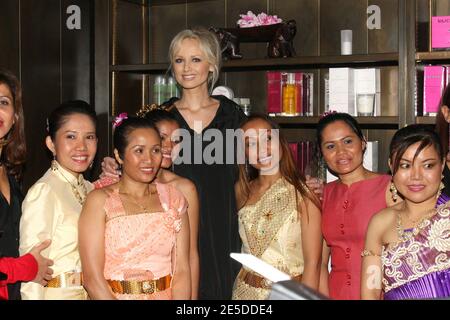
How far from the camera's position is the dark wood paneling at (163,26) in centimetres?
387

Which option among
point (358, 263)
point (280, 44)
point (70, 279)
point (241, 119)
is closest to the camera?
point (70, 279)

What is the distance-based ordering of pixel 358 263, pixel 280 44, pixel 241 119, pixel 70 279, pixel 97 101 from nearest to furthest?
pixel 70 279 < pixel 358 263 < pixel 241 119 < pixel 280 44 < pixel 97 101

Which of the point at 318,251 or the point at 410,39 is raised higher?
the point at 410,39

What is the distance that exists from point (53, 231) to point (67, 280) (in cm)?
17

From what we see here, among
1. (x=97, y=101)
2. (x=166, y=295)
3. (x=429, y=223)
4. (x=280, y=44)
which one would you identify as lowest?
(x=166, y=295)

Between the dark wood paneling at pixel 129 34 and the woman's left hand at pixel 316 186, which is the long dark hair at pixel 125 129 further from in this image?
the dark wood paneling at pixel 129 34

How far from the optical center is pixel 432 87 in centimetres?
296

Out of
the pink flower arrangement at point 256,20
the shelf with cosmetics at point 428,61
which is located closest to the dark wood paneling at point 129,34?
the pink flower arrangement at point 256,20

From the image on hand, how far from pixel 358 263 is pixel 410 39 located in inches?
40.0

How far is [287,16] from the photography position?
11.8 ft

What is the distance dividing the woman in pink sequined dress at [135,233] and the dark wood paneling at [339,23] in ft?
5.04

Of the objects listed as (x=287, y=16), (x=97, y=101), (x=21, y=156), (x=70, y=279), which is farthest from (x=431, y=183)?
(x=97, y=101)

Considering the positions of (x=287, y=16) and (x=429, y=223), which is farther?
(x=287, y=16)

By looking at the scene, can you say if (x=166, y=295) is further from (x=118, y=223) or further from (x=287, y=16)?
(x=287, y=16)
